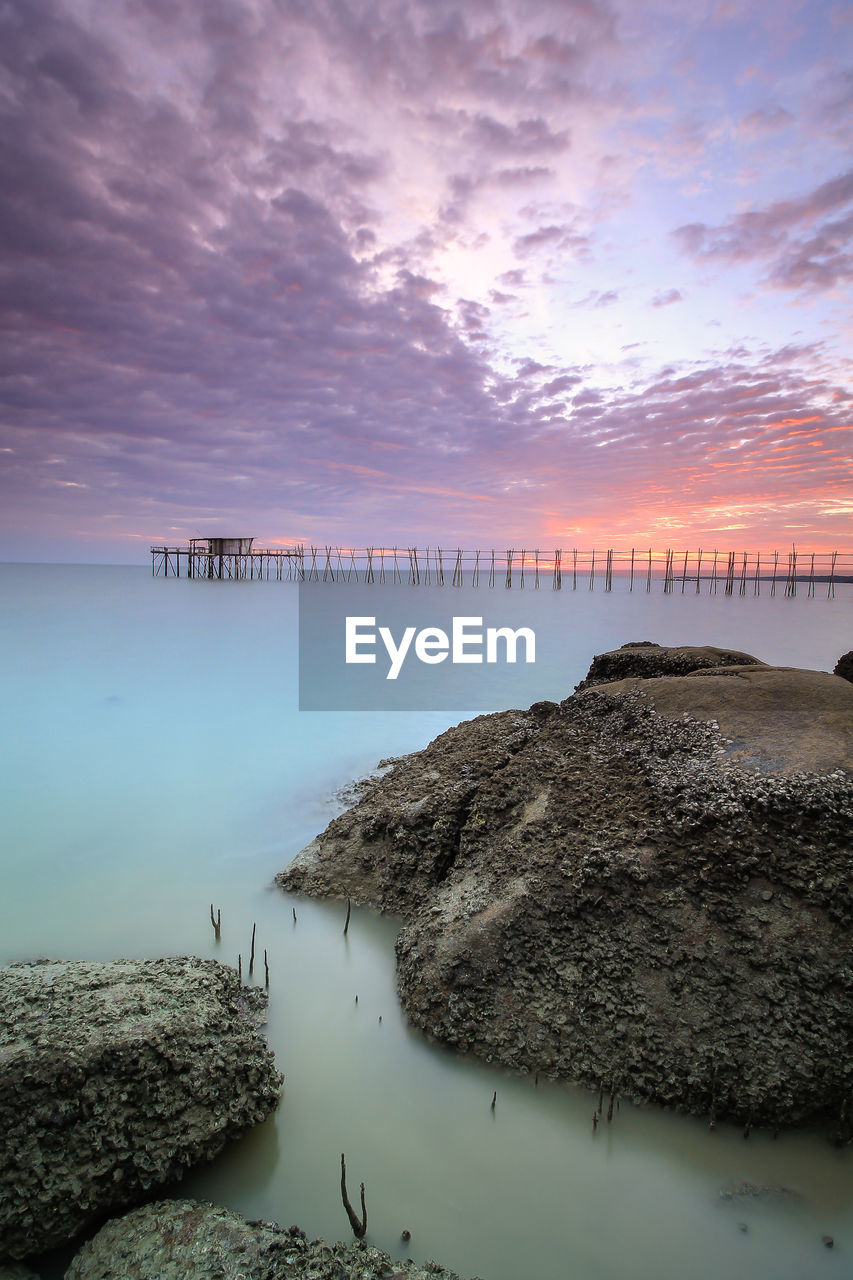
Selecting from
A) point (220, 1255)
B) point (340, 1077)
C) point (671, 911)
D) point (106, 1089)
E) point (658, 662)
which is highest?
point (658, 662)

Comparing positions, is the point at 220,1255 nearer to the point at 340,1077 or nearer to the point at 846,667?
the point at 340,1077

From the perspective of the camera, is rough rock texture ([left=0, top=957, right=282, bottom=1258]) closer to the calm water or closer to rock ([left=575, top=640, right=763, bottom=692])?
the calm water

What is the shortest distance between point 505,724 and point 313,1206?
149 inches

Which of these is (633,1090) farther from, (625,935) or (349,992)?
(349,992)

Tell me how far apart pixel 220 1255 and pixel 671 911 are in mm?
2409

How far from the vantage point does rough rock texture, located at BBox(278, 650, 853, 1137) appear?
9.91 feet

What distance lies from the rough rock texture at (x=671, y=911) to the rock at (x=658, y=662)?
1397mm

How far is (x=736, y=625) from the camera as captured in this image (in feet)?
112

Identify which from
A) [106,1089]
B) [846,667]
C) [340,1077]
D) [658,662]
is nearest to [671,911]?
[340,1077]

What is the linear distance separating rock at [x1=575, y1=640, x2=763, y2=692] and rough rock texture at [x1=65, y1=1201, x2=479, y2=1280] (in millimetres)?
4479

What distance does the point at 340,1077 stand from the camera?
11.3ft

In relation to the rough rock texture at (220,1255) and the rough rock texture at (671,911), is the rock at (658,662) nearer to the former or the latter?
the rough rock texture at (671,911)

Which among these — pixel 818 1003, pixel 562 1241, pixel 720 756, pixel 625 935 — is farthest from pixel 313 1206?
pixel 720 756

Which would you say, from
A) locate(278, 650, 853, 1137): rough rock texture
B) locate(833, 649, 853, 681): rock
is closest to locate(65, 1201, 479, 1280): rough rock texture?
locate(278, 650, 853, 1137): rough rock texture
